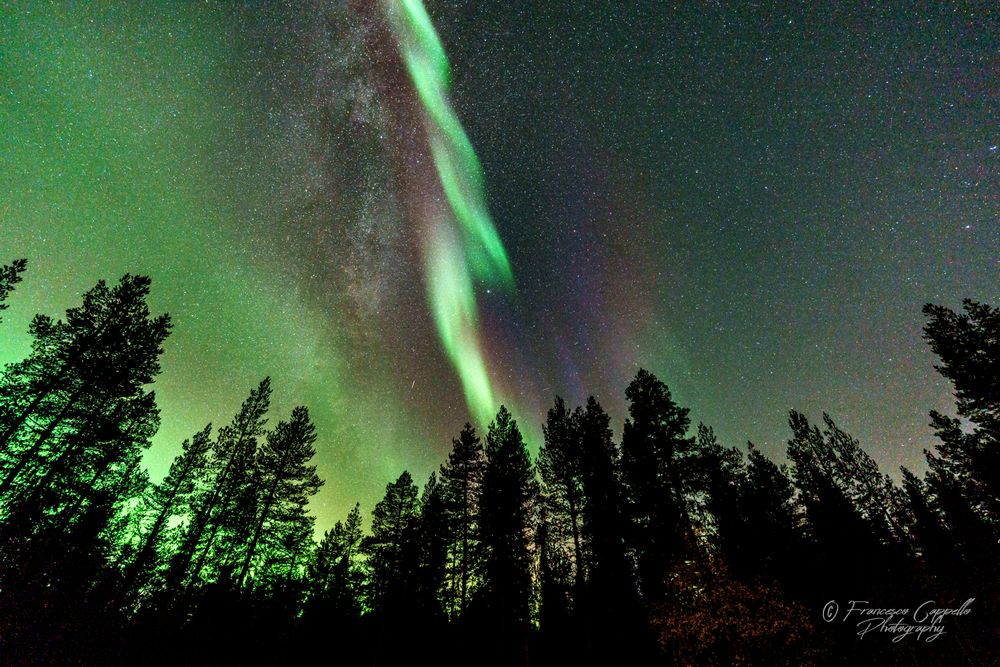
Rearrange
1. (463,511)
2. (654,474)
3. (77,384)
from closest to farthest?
1. (77,384)
2. (654,474)
3. (463,511)

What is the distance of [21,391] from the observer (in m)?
17.4

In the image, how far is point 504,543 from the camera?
2506cm

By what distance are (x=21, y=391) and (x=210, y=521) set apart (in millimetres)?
15120

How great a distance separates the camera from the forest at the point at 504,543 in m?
14.5

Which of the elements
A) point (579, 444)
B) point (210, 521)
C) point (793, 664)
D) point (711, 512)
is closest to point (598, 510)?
point (579, 444)

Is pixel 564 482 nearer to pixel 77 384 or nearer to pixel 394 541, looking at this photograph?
pixel 394 541

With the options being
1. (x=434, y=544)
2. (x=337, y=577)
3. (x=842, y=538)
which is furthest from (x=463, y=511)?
(x=842, y=538)

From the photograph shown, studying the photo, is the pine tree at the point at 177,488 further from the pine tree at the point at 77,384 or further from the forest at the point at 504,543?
the pine tree at the point at 77,384

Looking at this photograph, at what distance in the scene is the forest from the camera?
572 inches

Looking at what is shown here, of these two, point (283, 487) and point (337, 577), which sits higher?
point (283, 487)

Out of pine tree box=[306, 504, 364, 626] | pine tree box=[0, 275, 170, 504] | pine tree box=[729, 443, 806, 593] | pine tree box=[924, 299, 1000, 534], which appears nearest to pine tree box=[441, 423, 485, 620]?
pine tree box=[306, 504, 364, 626]

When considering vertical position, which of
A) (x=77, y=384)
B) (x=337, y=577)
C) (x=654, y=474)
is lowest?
(x=337, y=577)

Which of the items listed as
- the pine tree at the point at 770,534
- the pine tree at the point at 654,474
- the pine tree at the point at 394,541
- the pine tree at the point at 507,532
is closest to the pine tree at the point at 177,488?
the pine tree at the point at 394,541

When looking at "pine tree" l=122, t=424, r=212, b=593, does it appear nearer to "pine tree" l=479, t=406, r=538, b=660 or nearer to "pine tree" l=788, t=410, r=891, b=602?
"pine tree" l=479, t=406, r=538, b=660
